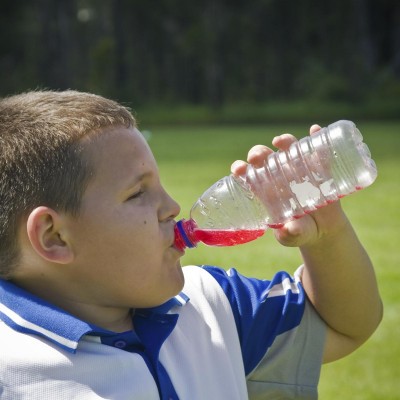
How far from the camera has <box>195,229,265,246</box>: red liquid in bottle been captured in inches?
78.6

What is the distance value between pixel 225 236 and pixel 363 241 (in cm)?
479

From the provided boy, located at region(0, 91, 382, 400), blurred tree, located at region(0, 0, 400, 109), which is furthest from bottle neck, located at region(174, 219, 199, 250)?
blurred tree, located at region(0, 0, 400, 109)

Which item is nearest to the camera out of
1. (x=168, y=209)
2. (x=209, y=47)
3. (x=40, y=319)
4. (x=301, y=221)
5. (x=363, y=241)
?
(x=40, y=319)

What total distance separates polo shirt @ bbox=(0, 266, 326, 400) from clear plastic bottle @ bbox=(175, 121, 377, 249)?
0.13 metres

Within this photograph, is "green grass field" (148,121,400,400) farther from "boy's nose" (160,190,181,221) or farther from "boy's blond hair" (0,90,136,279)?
"boy's blond hair" (0,90,136,279)

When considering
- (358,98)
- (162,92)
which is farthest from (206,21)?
(358,98)

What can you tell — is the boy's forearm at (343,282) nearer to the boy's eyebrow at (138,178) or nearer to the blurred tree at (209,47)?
the boy's eyebrow at (138,178)

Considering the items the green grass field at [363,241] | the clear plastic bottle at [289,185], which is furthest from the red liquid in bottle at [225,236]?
the green grass field at [363,241]

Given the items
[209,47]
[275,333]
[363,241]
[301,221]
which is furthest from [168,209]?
[209,47]

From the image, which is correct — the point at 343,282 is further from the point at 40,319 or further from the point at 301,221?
the point at 40,319

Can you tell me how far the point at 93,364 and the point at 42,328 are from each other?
0.12 m

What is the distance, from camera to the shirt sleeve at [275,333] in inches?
80.5

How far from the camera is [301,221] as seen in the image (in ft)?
6.48

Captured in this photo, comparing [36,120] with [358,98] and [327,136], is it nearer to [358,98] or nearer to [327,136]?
[327,136]
